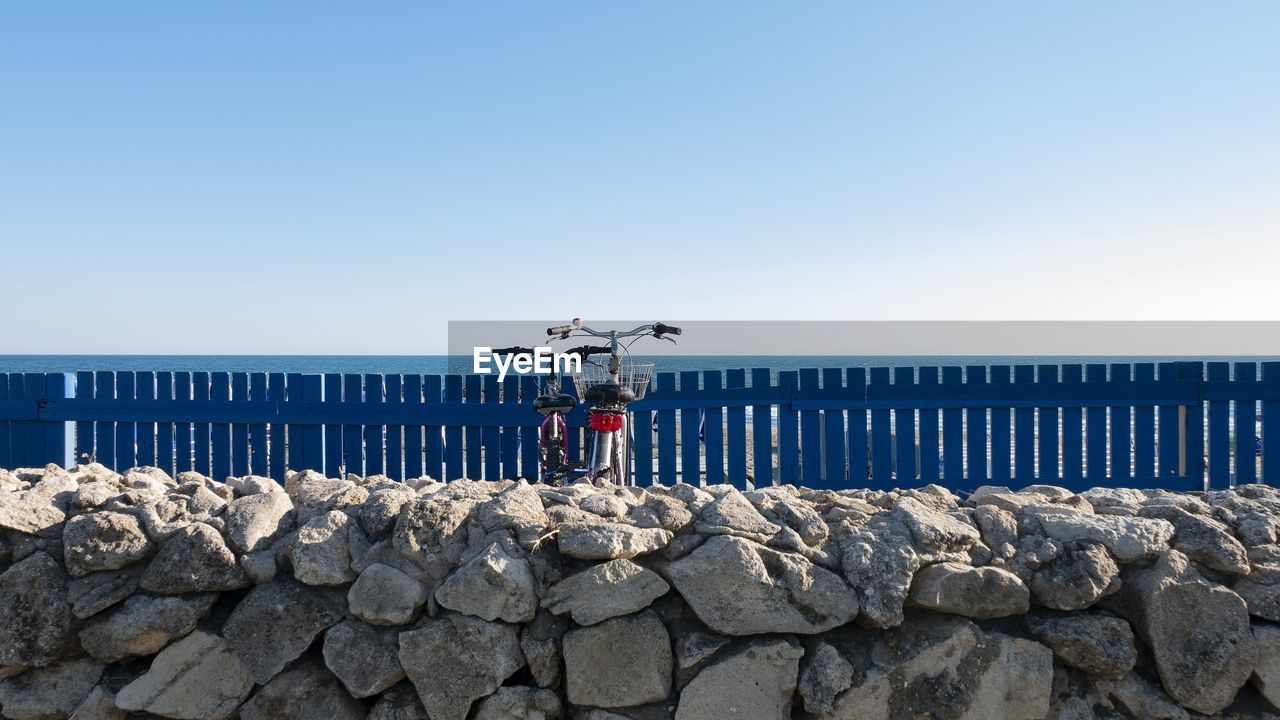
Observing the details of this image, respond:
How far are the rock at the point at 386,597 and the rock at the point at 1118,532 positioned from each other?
2021 mm

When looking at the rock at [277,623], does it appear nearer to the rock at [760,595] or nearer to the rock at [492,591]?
the rock at [492,591]

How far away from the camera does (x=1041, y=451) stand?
5.87 metres

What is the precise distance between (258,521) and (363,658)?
63 centimetres

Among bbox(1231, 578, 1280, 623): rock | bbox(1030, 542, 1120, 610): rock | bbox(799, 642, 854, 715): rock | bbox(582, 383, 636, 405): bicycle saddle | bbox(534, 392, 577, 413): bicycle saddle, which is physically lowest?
bbox(799, 642, 854, 715): rock

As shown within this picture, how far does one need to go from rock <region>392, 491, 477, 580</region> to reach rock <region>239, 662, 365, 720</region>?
45 cm

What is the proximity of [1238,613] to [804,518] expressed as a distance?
1.30 meters

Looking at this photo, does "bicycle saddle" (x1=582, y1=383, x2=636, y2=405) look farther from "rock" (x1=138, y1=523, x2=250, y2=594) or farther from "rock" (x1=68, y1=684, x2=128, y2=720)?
"rock" (x1=68, y1=684, x2=128, y2=720)

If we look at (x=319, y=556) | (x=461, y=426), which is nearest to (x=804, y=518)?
(x=319, y=556)

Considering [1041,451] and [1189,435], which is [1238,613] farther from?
[1189,435]

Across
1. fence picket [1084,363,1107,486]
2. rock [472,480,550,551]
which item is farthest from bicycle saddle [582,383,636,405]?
fence picket [1084,363,1107,486]

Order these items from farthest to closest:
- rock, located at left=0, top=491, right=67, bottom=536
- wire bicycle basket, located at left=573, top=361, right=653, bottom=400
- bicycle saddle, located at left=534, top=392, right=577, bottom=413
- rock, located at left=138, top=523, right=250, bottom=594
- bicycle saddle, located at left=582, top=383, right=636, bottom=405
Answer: wire bicycle basket, located at left=573, top=361, right=653, bottom=400 → bicycle saddle, located at left=534, top=392, right=577, bottom=413 → bicycle saddle, located at left=582, top=383, right=636, bottom=405 → rock, located at left=0, top=491, right=67, bottom=536 → rock, located at left=138, top=523, right=250, bottom=594

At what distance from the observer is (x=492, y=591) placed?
2.27 meters

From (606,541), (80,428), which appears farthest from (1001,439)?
(80,428)

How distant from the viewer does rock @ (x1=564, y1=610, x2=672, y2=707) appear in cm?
228
